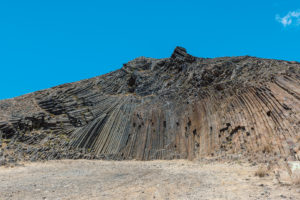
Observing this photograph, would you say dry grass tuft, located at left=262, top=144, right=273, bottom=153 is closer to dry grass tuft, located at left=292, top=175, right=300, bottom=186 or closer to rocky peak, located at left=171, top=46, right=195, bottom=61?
dry grass tuft, located at left=292, top=175, right=300, bottom=186

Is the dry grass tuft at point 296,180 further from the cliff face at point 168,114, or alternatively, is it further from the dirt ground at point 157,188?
the cliff face at point 168,114

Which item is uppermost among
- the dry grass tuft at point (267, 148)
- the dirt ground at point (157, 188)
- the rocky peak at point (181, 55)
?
the rocky peak at point (181, 55)

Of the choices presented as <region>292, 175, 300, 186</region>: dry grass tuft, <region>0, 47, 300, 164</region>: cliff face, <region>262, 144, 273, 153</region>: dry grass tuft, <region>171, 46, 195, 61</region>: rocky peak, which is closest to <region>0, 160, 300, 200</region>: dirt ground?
<region>292, 175, 300, 186</region>: dry grass tuft

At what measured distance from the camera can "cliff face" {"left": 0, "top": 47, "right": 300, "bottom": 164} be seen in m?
13.5

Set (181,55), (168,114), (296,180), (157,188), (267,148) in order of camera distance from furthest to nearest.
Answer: (181,55) < (168,114) < (267,148) < (157,188) < (296,180)

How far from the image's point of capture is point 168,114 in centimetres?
2003

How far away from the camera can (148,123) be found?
19953mm

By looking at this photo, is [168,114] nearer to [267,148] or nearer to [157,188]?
[267,148]

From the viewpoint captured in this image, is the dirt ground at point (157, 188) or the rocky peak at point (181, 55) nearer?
the dirt ground at point (157, 188)

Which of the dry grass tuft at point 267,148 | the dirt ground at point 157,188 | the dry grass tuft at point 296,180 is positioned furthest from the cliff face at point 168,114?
the dry grass tuft at point 296,180

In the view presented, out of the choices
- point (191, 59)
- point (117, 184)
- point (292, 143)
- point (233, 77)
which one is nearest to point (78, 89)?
point (191, 59)

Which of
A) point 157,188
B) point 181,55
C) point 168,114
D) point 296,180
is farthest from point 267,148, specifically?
point 181,55

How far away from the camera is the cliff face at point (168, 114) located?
44.3ft

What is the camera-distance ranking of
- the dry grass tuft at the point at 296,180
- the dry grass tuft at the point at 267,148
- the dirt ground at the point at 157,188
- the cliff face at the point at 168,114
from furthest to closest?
the cliff face at the point at 168,114 → the dry grass tuft at the point at 267,148 → the dirt ground at the point at 157,188 → the dry grass tuft at the point at 296,180
